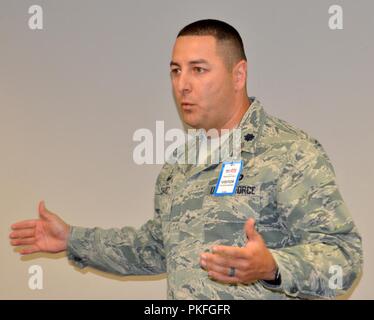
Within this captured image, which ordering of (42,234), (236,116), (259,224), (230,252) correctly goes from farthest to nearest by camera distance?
(42,234) → (236,116) → (259,224) → (230,252)

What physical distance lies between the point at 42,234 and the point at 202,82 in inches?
33.2

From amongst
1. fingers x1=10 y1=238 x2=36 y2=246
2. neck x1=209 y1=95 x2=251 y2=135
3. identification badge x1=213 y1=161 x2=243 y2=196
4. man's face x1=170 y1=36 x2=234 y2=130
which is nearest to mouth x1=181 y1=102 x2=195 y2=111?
man's face x1=170 y1=36 x2=234 y2=130

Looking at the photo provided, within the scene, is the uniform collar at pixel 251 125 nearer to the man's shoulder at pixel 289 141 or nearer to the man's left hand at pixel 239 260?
the man's shoulder at pixel 289 141

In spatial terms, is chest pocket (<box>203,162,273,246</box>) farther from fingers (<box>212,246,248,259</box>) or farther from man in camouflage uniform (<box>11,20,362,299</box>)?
fingers (<box>212,246,248,259</box>)

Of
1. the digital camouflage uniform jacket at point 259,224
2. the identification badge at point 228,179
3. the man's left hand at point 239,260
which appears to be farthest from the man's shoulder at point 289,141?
the man's left hand at point 239,260

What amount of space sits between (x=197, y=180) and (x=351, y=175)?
120 centimetres

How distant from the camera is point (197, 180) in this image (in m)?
2.26

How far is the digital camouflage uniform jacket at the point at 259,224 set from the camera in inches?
72.6

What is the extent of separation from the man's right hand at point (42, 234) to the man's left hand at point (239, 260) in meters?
1.00

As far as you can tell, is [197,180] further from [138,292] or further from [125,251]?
[138,292]

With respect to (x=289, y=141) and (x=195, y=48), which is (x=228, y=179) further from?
(x=195, y=48)

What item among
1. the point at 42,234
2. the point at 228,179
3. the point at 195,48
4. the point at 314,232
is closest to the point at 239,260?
the point at 314,232

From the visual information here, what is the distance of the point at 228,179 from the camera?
2.17 meters

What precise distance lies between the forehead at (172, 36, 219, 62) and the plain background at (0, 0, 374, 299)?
1.00 meters
